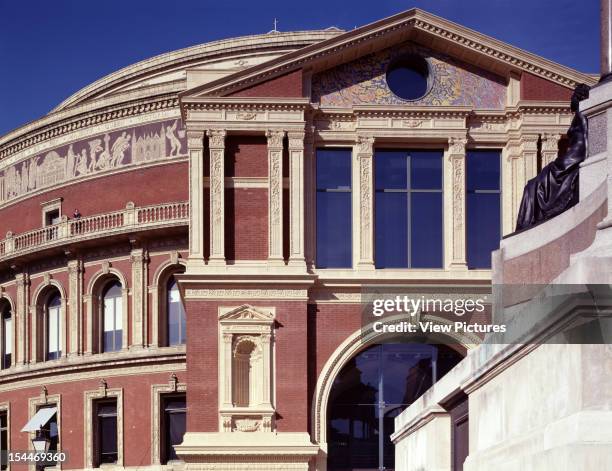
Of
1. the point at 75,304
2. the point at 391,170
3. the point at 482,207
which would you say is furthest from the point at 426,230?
the point at 75,304

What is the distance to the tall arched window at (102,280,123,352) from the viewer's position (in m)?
47.3

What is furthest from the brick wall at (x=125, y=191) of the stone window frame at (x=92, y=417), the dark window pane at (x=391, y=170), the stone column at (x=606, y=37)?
the stone column at (x=606, y=37)

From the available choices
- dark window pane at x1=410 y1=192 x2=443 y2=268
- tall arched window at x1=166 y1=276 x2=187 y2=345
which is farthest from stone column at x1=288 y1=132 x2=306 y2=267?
tall arched window at x1=166 y1=276 x2=187 y2=345

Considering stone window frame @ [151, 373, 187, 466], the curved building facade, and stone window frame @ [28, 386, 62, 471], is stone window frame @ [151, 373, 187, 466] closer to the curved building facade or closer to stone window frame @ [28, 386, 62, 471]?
stone window frame @ [28, 386, 62, 471]

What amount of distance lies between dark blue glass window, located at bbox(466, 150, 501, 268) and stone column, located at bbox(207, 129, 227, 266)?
6.68 m

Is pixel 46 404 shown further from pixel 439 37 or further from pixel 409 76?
pixel 439 37

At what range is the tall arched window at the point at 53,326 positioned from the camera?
48.8m

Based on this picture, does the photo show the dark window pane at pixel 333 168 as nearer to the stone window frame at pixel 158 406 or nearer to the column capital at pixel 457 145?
the column capital at pixel 457 145

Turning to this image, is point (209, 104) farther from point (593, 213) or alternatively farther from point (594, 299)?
point (594, 299)

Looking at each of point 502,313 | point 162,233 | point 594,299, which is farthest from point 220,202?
point 594,299

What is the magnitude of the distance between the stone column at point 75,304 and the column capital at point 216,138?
14.1 meters

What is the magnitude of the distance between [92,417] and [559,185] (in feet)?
108

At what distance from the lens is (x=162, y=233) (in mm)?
46188

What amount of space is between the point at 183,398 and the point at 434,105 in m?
14.9
